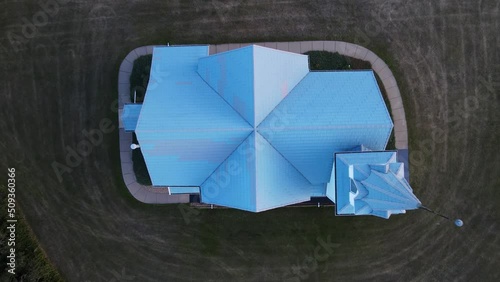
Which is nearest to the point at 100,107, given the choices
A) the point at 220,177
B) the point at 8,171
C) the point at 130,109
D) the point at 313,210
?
the point at 130,109

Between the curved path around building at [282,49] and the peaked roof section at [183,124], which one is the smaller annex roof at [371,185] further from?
the curved path around building at [282,49]

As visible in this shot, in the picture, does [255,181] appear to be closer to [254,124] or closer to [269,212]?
[254,124]

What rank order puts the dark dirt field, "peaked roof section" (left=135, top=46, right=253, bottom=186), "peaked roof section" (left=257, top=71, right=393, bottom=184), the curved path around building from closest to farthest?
"peaked roof section" (left=257, top=71, right=393, bottom=184) → "peaked roof section" (left=135, top=46, right=253, bottom=186) → the dark dirt field → the curved path around building

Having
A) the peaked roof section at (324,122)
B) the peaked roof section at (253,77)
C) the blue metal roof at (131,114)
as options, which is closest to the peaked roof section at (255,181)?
the peaked roof section at (324,122)

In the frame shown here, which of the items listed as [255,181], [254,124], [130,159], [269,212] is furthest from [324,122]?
[130,159]

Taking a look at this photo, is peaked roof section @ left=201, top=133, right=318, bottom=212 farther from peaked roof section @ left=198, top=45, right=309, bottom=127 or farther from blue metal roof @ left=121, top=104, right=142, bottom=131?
blue metal roof @ left=121, top=104, right=142, bottom=131

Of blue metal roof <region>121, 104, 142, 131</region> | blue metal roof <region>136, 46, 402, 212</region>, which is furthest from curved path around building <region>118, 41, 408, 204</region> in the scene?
blue metal roof <region>136, 46, 402, 212</region>
